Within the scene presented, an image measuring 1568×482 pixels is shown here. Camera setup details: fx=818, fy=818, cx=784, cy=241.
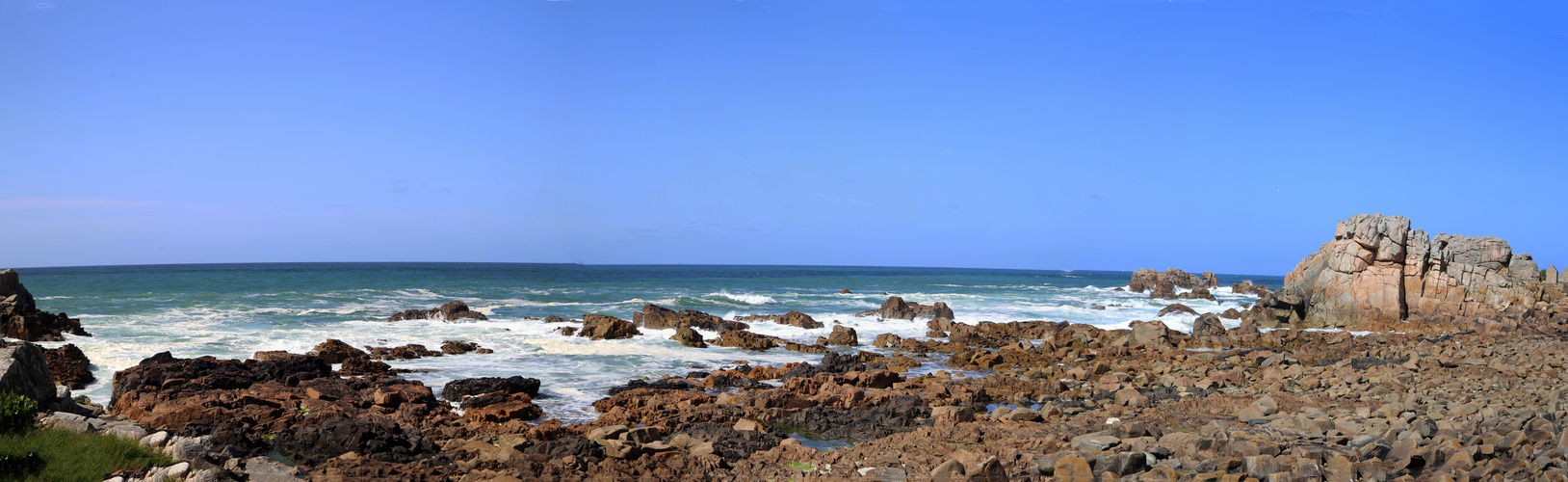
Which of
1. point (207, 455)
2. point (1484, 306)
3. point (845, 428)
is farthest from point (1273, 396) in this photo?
point (1484, 306)

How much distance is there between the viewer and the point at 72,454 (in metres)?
7.65

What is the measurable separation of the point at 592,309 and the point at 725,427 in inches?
1034

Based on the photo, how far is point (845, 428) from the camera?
11305 millimetres

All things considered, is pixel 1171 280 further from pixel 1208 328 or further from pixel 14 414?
pixel 14 414

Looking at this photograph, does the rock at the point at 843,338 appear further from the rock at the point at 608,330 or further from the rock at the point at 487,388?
the rock at the point at 487,388

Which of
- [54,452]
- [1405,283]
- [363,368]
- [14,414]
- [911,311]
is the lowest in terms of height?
[363,368]

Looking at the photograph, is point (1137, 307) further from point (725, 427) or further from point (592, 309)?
point (725, 427)

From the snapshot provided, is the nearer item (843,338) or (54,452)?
(54,452)

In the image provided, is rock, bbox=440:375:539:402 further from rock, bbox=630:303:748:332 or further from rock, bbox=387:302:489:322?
rock, bbox=387:302:489:322

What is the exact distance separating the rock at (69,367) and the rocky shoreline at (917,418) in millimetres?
1130

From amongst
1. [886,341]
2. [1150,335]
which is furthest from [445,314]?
[1150,335]

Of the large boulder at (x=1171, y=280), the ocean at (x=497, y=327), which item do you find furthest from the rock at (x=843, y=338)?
the large boulder at (x=1171, y=280)

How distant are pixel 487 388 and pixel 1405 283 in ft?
102

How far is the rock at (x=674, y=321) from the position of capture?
85.0ft
